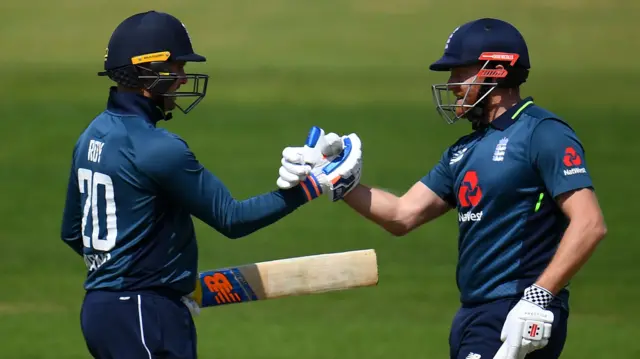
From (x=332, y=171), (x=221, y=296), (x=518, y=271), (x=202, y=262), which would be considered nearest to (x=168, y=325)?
(x=221, y=296)

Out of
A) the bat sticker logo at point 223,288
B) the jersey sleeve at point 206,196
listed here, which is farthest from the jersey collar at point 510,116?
the bat sticker logo at point 223,288

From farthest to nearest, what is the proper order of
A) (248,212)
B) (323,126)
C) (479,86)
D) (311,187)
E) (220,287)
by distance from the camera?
(323,126), (220,287), (479,86), (311,187), (248,212)

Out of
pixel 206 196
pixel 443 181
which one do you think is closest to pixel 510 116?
pixel 443 181

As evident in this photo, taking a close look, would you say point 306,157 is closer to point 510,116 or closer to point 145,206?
point 145,206

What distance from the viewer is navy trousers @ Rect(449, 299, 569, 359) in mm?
5559

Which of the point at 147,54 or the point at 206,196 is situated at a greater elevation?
the point at 147,54

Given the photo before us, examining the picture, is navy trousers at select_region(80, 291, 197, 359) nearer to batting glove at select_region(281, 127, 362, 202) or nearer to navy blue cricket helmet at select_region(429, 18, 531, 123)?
batting glove at select_region(281, 127, 362, 202)

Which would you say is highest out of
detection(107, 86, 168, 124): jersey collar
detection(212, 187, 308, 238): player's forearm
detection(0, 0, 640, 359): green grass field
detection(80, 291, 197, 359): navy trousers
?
detection(107, 86, 168, 124): jersey collar

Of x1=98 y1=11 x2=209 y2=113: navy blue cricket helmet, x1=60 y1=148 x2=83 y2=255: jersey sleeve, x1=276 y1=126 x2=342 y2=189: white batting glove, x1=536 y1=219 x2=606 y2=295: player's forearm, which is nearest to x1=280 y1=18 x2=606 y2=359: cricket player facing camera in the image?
x1=536 y1=219 x2=606 y2=295: player's forearm

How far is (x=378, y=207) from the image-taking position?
6367mm

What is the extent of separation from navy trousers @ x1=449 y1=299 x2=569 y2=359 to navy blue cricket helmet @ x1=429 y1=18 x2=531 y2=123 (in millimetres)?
944

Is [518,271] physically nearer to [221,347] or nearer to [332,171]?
[332,171]

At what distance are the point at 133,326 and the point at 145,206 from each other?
530 mm

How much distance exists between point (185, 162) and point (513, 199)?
1.50 m
